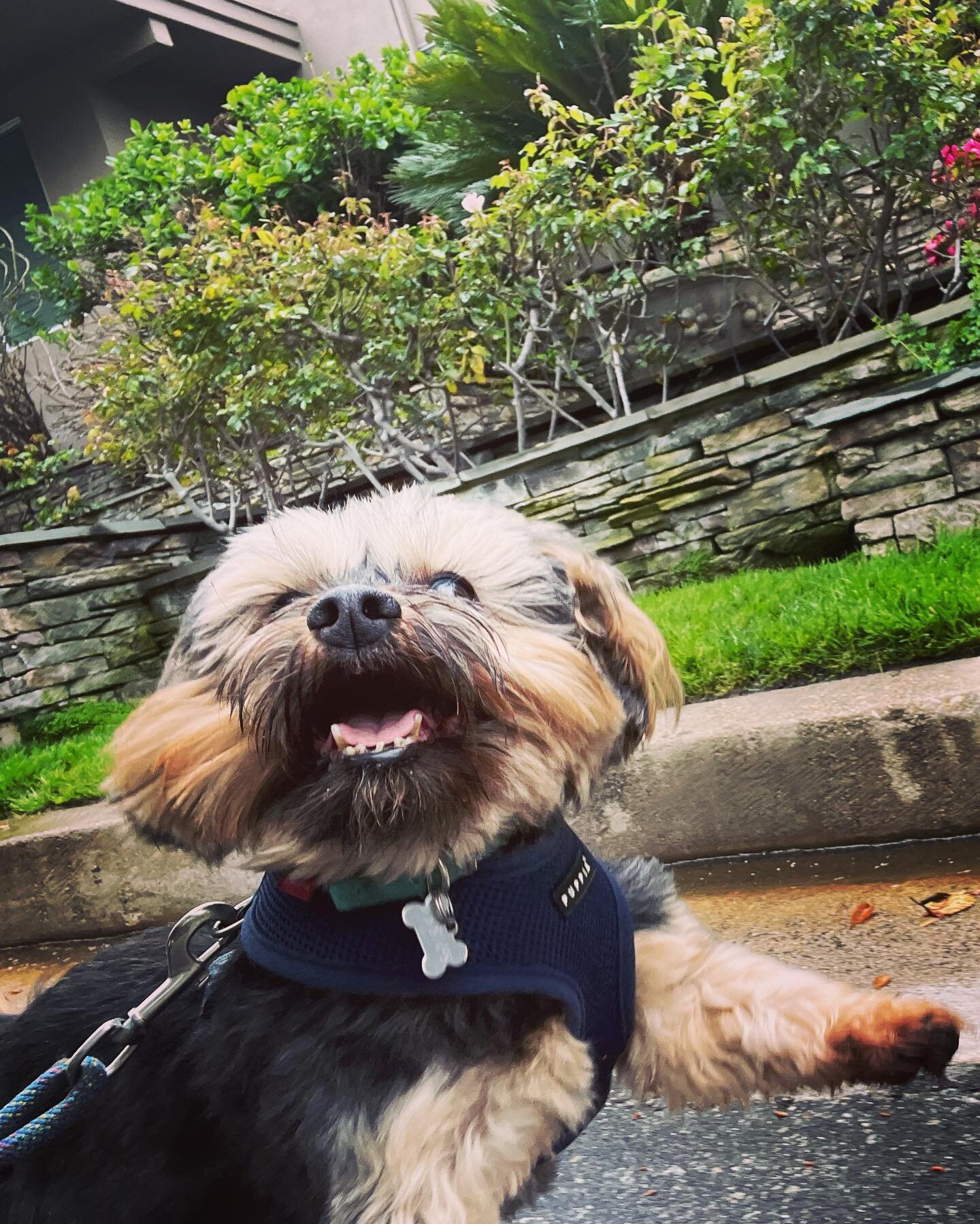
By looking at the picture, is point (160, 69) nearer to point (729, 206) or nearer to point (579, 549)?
point (729, 206)

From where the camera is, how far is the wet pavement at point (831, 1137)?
5.34 ft

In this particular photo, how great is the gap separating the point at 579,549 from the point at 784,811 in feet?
4.69

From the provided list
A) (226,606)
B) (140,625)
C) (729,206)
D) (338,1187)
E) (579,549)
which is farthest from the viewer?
(140,625)

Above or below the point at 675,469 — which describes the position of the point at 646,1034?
below

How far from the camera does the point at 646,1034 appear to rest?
1.62 m

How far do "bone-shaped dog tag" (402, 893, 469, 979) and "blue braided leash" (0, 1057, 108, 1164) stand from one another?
0.46 metres

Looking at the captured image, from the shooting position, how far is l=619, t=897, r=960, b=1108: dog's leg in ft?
4.68

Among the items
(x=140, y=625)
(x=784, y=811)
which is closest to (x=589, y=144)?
(x=140, y=625)

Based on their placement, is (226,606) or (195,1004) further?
(226,606)

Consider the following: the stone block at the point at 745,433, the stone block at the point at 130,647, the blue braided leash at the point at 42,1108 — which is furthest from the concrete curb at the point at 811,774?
the stone block at the point at 130,647

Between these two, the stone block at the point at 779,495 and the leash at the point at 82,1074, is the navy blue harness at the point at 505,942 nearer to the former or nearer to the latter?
the leash at the point at 82,1074

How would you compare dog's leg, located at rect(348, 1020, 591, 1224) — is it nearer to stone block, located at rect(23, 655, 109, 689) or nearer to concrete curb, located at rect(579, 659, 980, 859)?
concrete curb, located at rect(579, 659, 980, 859)

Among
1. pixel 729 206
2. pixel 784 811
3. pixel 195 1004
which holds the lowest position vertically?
pixel 784 811

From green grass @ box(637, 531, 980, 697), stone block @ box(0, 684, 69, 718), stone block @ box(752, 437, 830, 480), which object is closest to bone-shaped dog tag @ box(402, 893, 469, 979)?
green grass @ box(637, 531, 980, 697)
